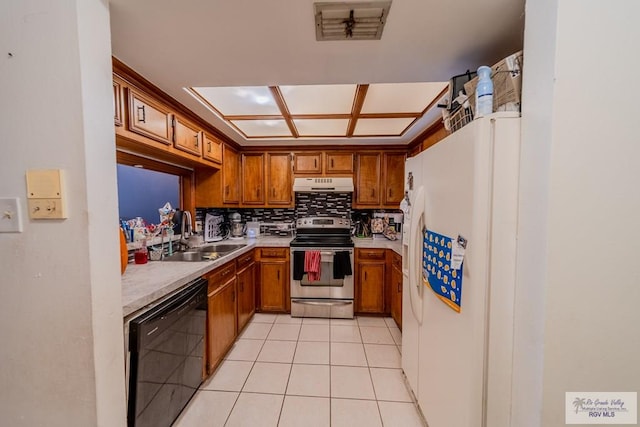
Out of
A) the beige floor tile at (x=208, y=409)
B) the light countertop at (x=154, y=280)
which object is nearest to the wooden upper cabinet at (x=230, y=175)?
the light countertop at (x=154, y=280)

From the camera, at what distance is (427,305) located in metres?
1.36

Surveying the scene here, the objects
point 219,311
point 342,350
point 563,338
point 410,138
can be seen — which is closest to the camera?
point 563,338

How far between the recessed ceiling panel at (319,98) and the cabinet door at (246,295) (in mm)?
1716

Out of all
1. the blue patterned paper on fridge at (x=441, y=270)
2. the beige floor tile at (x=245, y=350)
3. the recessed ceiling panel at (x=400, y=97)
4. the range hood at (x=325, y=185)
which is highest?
the recessed ceiling panel at (x=400, y=97)

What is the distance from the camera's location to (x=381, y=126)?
8.27 feet

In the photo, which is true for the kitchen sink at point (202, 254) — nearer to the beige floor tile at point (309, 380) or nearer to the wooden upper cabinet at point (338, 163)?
the beige floor tile at point (309, 380)

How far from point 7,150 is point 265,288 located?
2.41 metres

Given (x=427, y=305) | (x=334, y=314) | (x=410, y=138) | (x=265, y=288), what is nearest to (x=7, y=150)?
(x=427, y=305)

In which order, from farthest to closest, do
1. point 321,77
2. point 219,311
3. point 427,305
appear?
point 219,311
point 321,77
point 427,305

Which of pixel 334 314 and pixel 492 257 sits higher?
pixel 492 257

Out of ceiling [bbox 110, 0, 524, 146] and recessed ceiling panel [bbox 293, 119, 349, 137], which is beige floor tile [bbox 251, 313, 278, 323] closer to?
recessed ceiling panel [bbox 293, 119, 349, 137]

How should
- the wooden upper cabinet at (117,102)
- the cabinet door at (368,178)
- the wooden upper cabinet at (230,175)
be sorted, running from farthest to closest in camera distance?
the cabinet door at (368,178) → the wooden upper cabinet at (230,175) → the wooden upper cabinet at (117,102)

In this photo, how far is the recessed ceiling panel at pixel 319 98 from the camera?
5.80ft

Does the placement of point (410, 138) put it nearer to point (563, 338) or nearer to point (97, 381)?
point (563, 338)
